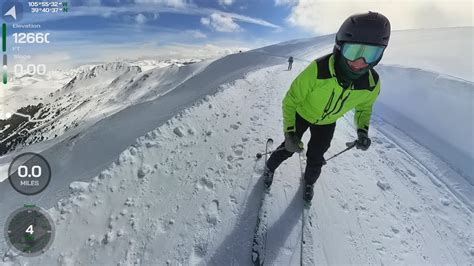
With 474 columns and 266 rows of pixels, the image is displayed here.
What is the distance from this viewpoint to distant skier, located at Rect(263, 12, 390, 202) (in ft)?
11.4

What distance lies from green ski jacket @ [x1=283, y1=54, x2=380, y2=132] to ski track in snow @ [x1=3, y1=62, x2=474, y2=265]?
1.57 meters

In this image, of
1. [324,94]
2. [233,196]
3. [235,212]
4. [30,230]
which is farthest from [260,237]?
[30,230]

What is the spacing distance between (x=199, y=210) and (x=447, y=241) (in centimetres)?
378

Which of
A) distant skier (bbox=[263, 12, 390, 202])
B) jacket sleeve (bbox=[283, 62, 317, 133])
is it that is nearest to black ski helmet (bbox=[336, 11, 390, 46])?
distant skier (bbox=[263, 12, 390, 202])

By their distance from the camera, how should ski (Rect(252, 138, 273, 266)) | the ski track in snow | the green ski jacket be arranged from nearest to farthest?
the green ski jacket, ski (Rect(252, 138, 273, 266)), the ski track in snow

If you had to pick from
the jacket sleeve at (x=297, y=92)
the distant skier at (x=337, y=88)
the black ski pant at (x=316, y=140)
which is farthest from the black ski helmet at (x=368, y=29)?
the black ski pant at (x=316, y=140)

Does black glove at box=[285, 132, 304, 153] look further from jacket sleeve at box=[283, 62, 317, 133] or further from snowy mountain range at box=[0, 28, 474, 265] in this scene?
snowy mountain range at box=[0, 28, 474, 265]

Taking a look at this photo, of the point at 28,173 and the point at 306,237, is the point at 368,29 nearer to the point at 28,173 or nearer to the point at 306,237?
the point at 306,237

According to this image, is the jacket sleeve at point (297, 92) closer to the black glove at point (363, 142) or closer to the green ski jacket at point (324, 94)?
the green ski jacket at point (324, 94)

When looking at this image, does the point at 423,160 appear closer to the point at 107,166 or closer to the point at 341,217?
the point at 341,217

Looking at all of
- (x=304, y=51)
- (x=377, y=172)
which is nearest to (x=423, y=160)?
(x=377, y=172)

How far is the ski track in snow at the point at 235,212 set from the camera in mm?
4207

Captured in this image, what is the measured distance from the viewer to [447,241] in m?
4.61

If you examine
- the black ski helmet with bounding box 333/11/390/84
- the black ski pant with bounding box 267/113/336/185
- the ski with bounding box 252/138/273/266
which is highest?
the black ski helmet with bounding box 333/11/390/84
